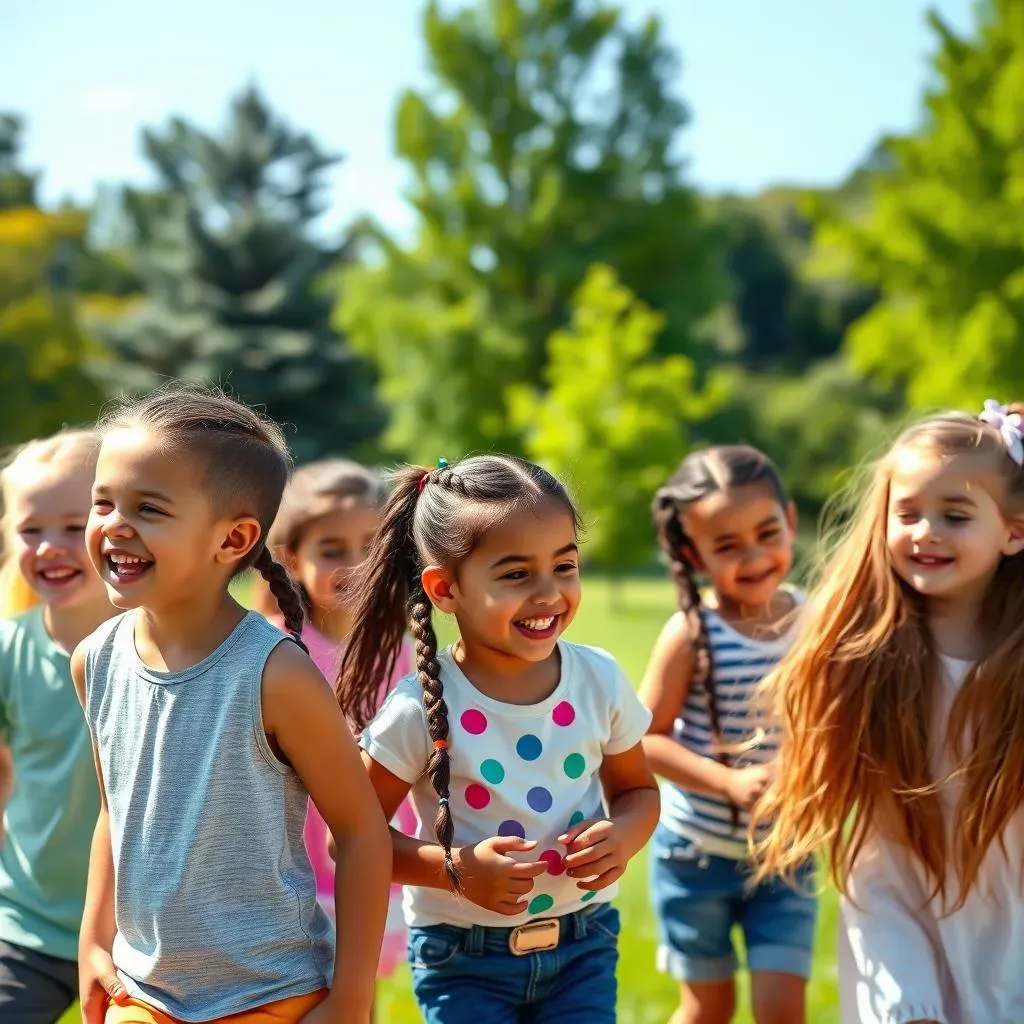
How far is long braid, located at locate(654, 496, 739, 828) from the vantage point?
3.67 meters

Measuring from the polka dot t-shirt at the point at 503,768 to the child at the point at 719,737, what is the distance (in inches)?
37.3

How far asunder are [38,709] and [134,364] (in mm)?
34856

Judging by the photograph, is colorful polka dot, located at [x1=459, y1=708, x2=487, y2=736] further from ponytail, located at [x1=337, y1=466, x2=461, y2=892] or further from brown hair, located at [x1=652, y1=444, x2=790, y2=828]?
brown hair, located at [x1=652, y1=444, x2=790, y2=828]

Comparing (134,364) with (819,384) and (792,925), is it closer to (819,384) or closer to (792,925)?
(819,384)

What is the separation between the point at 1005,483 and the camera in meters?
3.11

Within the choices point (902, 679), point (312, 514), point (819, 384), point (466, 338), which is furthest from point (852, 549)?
point (819, 384)

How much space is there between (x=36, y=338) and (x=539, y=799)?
101ft

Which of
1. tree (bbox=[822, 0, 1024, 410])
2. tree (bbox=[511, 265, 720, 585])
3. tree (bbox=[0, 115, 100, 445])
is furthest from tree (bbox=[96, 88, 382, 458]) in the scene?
tree (bbox=[822, 0, 1024, 410])

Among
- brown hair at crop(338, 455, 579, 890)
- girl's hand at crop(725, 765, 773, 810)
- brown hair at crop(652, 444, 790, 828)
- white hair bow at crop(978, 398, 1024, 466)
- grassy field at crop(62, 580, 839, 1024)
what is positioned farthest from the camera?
grassy field at crop(62, 580, 839, 1024)

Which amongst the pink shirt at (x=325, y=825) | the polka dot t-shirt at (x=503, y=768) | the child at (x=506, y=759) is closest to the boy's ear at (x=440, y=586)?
the child at (x=506, y=759)

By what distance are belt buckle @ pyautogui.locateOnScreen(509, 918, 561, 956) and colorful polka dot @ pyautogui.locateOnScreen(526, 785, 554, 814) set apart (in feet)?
0.82

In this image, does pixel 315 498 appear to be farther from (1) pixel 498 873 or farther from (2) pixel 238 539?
(1) pixel 498 873

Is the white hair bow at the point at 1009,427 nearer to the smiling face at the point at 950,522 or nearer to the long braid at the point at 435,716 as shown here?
the smiling face at the point at 950,522

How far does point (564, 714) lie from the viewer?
2729mm
